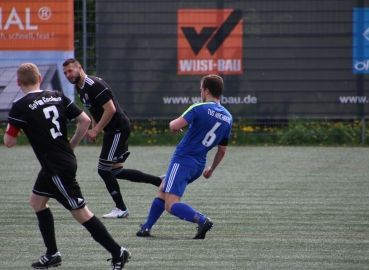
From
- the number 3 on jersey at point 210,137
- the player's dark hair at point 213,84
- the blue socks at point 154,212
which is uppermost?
the player's dark hair at point 213,84

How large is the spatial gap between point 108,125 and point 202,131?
2.00m

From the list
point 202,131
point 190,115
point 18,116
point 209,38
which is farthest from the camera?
point 209,38

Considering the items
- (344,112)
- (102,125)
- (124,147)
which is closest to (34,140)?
(102,125)

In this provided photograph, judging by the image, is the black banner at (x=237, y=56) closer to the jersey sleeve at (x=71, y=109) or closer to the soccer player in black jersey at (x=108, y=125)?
the soccer player in black jersey at (x=108, y=125)

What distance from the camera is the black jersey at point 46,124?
4891mm

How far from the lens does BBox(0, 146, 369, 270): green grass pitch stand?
17.8 feet

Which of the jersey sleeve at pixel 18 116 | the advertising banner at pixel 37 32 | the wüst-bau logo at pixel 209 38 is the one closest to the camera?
the jersey sleeve at pixel 18 116

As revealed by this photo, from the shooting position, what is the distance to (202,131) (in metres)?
6.12

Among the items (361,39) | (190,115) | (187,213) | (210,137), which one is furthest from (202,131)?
(361,39)

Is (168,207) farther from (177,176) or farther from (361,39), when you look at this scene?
(361,39)

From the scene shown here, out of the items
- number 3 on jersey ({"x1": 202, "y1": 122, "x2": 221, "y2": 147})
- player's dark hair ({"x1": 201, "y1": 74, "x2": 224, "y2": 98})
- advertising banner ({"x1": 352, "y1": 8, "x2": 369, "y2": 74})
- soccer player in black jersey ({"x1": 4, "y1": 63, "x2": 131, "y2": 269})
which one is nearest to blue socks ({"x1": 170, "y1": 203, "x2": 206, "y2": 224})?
number 3 on jersey ({"x1": 202, "y1": 122, "x2": 221, "y2": 147})

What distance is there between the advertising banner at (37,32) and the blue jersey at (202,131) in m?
10.2

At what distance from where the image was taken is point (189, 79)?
1575 centimetres

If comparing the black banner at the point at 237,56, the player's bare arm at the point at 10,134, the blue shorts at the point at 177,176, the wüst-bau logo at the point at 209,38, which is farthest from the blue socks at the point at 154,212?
the wüst-bau logo at the point at 209,38
